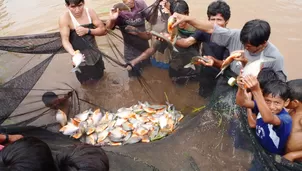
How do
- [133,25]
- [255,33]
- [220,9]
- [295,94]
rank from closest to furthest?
1. [295,94]
2. [255,33]
3. [220,9]
4. [133,25]

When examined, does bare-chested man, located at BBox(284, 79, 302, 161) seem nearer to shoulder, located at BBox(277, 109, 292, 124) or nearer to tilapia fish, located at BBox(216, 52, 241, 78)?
shoulder, located at BBox(277, 109, 292, 124)

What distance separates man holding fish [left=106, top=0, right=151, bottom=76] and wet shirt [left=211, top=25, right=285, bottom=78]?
0.94 metres

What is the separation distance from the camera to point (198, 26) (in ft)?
10.4

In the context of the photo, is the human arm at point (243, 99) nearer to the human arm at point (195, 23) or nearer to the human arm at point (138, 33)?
the human arm at point (195, 23)

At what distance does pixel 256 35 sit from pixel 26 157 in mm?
2252

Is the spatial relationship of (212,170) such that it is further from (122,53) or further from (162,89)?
(122,53)

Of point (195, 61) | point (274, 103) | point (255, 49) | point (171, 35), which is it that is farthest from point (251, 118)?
point (171, 35)

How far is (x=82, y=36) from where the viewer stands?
12.1ft

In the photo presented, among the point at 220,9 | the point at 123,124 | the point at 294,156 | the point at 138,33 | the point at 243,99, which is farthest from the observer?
the point at 138,33

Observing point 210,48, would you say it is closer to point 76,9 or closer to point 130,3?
point 130,3

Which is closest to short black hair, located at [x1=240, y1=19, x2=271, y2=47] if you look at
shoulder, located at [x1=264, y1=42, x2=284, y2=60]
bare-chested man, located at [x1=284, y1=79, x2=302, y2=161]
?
shoulder, located at [x1=264, y1=42, x2=284, y2=60]

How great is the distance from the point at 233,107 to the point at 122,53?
5.84ft

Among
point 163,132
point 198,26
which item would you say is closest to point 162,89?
point 163,132

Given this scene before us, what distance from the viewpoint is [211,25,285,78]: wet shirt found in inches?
107
